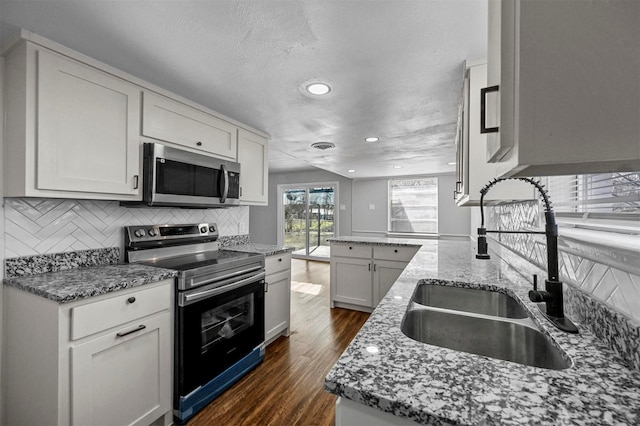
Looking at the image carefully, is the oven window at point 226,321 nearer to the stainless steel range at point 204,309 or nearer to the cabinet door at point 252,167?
the stainless steel range at point 204,309

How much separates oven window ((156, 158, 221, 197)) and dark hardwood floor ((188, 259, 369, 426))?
4.70 ft

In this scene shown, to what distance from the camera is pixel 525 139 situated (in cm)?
52

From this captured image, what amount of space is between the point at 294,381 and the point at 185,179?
66.2 inches

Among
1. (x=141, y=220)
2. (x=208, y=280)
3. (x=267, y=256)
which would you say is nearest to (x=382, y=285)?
(x=267, y=256)

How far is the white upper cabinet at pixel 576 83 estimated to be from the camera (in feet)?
1.54

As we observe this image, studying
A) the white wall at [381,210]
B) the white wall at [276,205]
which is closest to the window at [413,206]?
the white wall at [381,210]

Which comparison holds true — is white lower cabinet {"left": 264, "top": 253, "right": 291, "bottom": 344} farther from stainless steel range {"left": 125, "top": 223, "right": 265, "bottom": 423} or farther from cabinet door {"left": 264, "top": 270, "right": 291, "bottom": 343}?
stainless steel range {"left": 125, "top": 223, "right": 265, "bottom": 423}

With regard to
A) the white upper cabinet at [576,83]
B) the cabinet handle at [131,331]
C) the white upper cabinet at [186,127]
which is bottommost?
the cabinet handle at [131,331]

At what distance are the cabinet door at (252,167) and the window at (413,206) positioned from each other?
4.20 meters

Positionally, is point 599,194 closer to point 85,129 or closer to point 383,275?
point 85,129

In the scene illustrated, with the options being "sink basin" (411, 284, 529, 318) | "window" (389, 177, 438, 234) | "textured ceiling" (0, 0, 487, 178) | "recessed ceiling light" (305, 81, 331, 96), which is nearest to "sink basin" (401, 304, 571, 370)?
"sink basin" (411, 284, 529, 318)

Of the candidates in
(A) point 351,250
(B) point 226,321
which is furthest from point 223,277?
(A) point 351,250

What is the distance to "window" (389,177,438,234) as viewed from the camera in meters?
6.14

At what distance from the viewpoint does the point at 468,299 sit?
1406 mm
